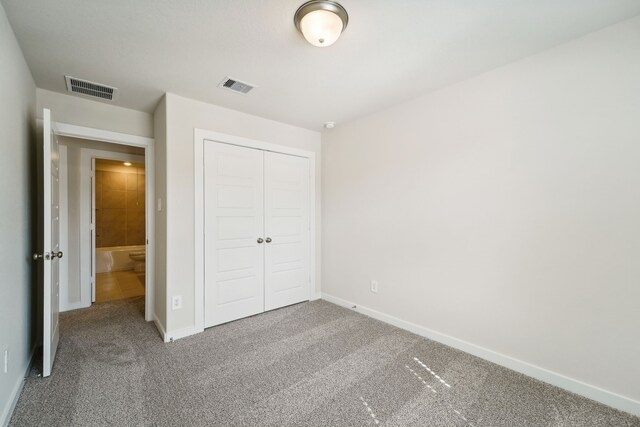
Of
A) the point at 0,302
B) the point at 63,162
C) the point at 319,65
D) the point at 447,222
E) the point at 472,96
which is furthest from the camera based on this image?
the point at 63,162

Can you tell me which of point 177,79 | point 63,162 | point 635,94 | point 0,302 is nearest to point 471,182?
point 635,94

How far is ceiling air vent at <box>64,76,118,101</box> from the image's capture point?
235 centimetres

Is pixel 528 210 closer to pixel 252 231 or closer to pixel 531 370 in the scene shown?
pixel 531 370

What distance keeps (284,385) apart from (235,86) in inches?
99.3

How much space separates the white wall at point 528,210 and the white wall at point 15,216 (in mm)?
2935

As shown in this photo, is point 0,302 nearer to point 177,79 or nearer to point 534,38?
point 177,79

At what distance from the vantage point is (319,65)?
213 cm

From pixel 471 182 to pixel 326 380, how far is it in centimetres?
199

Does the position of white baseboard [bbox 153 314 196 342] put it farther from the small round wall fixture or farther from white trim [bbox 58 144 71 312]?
the small round wall fixture

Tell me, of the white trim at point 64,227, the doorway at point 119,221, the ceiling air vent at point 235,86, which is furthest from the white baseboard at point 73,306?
the ceiling air vent at point 235,86

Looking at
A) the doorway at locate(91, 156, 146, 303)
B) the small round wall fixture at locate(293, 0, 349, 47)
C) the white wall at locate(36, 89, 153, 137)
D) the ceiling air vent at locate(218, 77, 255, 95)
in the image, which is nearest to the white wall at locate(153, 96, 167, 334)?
the white wall at locate(36, 89, 153, 137)

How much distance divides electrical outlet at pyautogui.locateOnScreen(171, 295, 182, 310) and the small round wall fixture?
2527mm

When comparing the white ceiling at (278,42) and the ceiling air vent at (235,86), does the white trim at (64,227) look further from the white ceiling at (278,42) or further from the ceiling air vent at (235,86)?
the ceiling air vent at (235,86)

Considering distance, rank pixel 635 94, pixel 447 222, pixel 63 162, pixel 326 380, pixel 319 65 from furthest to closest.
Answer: pixel 63 162 → pixel 447 222 → pixel 319 65 → pixel 326 380 → pixel 635 94
